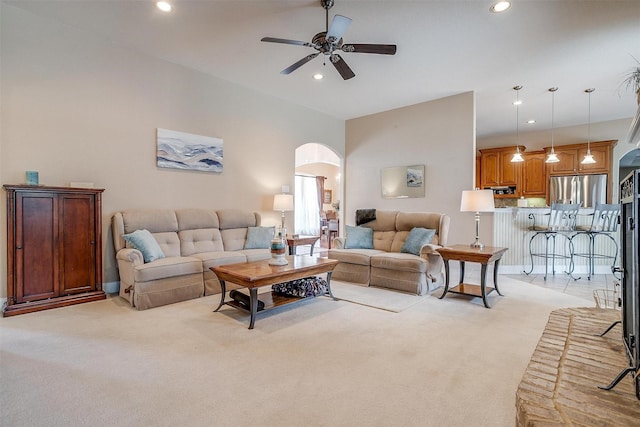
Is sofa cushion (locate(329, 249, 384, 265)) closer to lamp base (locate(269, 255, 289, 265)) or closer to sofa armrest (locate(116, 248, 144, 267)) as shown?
lamp base (locate(269, 255, 289, 265))

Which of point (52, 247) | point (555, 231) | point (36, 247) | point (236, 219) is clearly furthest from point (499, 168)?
point (36, 247)

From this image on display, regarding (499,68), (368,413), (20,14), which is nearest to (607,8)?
(499,68)

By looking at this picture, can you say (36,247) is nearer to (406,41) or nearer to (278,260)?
(278,260)

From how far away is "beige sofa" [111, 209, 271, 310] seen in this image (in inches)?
135

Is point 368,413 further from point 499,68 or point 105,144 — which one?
point 499,68

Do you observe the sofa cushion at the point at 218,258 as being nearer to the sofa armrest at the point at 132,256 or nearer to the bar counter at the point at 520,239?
the sofa armrest at the point at 132,256

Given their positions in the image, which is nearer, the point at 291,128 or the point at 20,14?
the point at 20,14

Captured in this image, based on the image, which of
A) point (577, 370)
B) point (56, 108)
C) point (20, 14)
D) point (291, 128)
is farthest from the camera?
point (291, 128)

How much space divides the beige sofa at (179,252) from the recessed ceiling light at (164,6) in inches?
92.0

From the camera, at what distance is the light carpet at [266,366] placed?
1712 millimetres

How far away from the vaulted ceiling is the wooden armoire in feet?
6.60

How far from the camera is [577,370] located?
144 centimetres

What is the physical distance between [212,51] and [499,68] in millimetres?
3999

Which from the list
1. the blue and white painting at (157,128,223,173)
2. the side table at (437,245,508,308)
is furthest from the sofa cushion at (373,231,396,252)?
the blue and white painting at (157,128,223,173)
